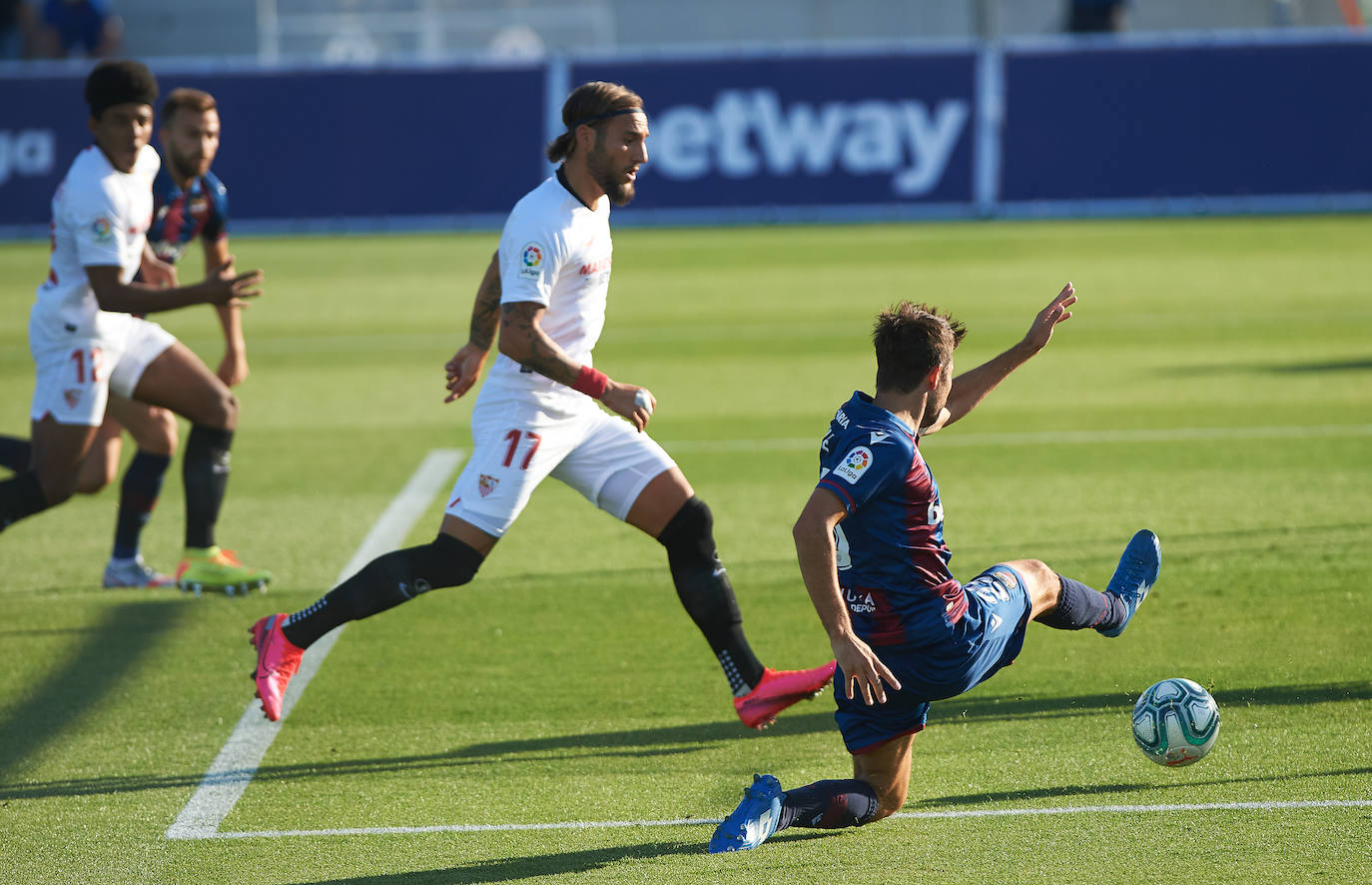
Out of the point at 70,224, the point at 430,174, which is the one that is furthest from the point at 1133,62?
the point at 70,224

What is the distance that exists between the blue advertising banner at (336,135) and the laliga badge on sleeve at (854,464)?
19.9 meters

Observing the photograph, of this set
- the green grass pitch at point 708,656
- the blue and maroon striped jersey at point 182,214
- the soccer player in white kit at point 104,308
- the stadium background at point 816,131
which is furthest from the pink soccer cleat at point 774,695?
the stadium background at point 816,131

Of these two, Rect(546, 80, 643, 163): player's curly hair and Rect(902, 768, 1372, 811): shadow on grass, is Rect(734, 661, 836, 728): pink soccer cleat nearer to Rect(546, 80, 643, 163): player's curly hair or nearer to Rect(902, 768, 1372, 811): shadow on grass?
Rect(902, 768, 1372, 811): shadow on grass

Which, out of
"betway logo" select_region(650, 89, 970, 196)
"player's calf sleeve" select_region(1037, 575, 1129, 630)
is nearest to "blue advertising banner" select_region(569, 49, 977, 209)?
"betway logo" select_region(650, 89, 970, 196)

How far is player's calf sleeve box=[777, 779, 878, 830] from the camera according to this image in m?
4.43

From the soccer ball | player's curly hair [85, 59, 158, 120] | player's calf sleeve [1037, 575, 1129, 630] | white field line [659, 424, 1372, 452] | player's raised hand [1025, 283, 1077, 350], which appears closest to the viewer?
the soccer ball

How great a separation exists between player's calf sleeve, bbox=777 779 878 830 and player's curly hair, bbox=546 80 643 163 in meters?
2.30

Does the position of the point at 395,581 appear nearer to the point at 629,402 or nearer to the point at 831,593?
the point at 629,402

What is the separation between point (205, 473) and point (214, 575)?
491mm

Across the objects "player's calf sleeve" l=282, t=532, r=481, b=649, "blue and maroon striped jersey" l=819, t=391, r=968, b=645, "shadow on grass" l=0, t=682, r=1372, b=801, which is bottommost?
"shadow on grass" l=0, t=682, r=1372, b=801

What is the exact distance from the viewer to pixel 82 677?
6.32m

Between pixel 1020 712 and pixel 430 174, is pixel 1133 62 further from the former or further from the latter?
pixel 1020 712

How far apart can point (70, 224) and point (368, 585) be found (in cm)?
248

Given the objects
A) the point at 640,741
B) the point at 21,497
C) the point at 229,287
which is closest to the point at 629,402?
the point at 640,741
